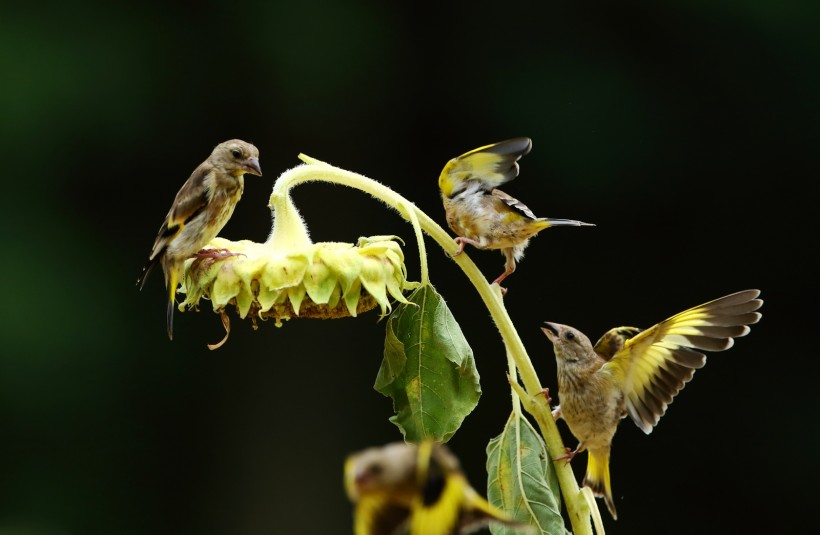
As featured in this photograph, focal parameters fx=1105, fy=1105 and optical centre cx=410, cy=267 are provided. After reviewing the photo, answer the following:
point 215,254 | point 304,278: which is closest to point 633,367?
point 304,278

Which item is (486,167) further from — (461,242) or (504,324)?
(504,324)

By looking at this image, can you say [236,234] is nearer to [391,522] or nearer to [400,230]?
[400,230]

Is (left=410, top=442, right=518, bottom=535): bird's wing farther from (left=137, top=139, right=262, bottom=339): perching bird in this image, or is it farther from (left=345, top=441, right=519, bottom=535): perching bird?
(left=137, top=139, right=262, bottom=339): perching bird

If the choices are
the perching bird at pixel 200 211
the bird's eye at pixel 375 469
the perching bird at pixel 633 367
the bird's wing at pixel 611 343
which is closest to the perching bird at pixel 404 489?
the bird's eye at pixel 375 469

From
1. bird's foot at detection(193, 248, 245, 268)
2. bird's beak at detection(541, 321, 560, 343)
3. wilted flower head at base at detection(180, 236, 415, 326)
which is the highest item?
bird's foot at detection(193, 248, 245, 268)

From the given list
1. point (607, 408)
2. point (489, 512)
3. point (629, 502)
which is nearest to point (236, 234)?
point (629, 502)

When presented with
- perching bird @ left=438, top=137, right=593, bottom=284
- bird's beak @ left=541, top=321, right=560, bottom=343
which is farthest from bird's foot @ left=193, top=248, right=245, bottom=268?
bird's beak @ left=541, top=321, right=560, bottom=343
